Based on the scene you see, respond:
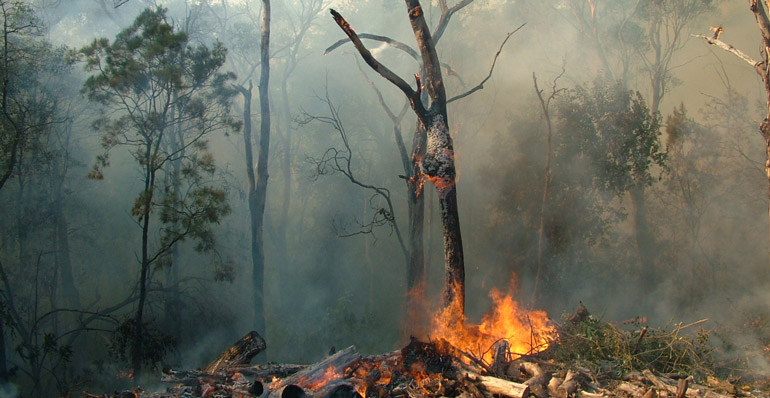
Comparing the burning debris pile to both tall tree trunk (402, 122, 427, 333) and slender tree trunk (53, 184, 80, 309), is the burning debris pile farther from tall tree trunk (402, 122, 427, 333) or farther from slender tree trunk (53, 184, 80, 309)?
slender tree trunk (53, 184, 80, 309)

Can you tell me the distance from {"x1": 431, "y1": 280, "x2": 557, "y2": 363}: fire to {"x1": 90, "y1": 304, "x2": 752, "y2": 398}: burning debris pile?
0.60 meters

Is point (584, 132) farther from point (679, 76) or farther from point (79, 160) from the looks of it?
point (79, 160)

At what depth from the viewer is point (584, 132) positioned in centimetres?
1964

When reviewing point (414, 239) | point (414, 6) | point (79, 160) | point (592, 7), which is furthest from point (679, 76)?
point (79, 160)

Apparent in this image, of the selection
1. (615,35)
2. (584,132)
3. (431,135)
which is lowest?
(431,135)

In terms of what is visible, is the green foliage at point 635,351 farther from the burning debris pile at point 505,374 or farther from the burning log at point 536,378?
the burning log at point 536,378

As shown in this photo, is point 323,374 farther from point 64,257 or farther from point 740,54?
point 64,257

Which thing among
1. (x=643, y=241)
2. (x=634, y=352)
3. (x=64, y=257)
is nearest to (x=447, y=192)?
(x=634, y=352)

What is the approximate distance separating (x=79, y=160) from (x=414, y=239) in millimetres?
16772

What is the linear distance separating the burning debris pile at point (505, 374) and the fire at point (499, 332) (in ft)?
1.97

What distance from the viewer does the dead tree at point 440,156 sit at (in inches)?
344

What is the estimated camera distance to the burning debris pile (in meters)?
6.08

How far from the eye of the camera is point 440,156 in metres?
8.71

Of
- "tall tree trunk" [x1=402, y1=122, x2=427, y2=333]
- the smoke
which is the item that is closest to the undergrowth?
"tall tree trunk" [x1=402, y1=122, x2=427, y2=333]
